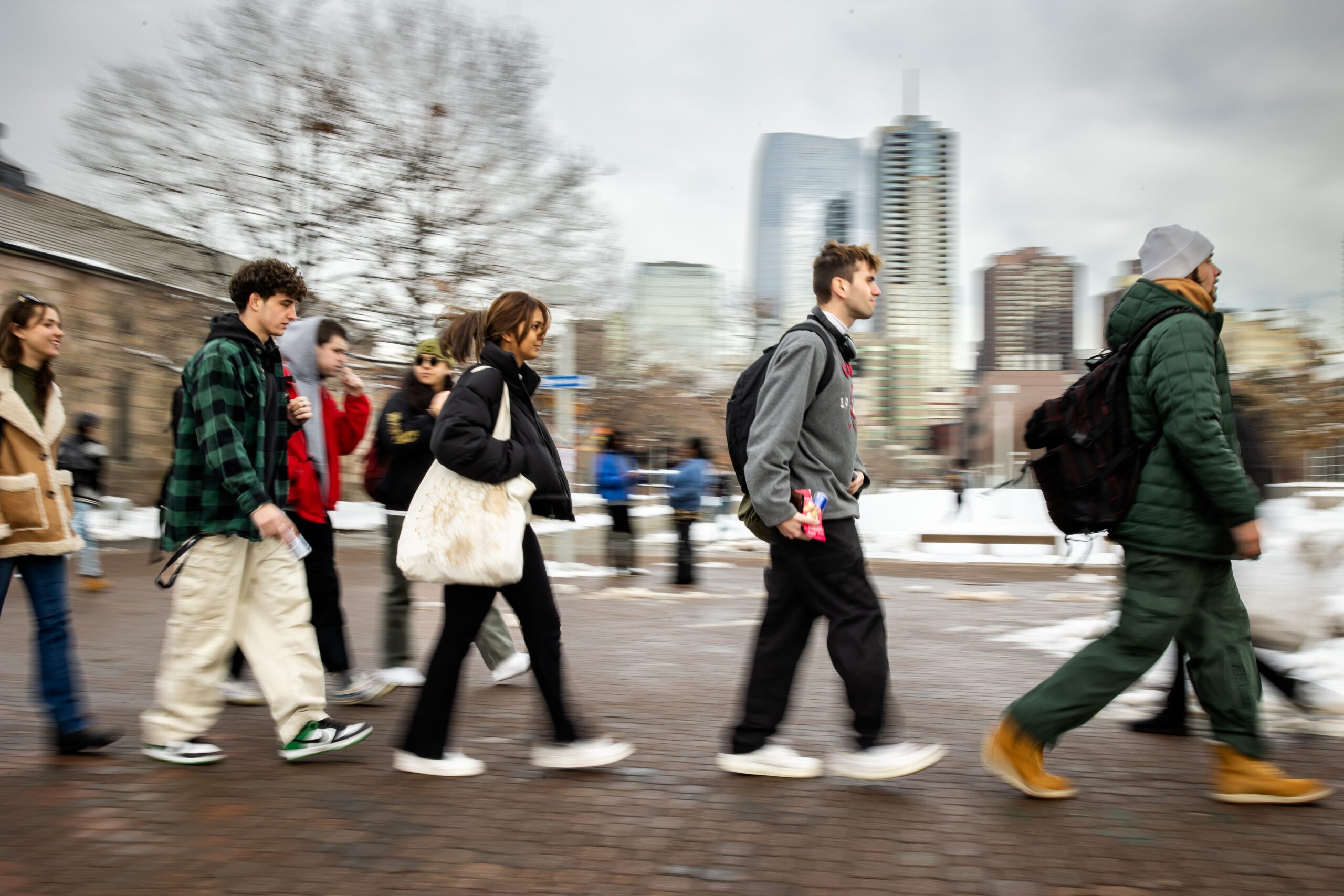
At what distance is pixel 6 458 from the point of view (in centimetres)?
405

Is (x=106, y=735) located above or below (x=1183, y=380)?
below

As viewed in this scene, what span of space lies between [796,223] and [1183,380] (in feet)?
606

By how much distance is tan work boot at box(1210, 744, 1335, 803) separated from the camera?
11.5ft

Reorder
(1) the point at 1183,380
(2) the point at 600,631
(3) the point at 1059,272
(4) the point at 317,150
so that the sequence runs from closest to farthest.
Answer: (1) the point at 1183,380 < (2) the point at 600,631 < (4) the point at 317,150 < (3) the point at 1059,272

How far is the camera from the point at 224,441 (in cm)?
385

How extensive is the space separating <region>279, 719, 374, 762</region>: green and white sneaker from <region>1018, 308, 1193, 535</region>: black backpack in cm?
275

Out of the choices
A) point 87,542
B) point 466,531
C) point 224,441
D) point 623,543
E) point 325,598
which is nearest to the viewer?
point 466,531

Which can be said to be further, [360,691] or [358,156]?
[358,156]

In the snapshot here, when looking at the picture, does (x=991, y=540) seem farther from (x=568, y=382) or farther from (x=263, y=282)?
(x=263, y=282)

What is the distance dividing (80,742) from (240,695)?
39.7 inches

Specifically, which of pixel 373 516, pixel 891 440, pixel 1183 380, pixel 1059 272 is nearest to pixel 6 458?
pixel 1183 380

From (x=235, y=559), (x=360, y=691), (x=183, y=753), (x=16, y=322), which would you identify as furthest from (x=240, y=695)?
(x=16, y=322)

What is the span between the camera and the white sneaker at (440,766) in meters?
3.83

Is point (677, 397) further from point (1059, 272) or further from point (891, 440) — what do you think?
point (1059, 272)
